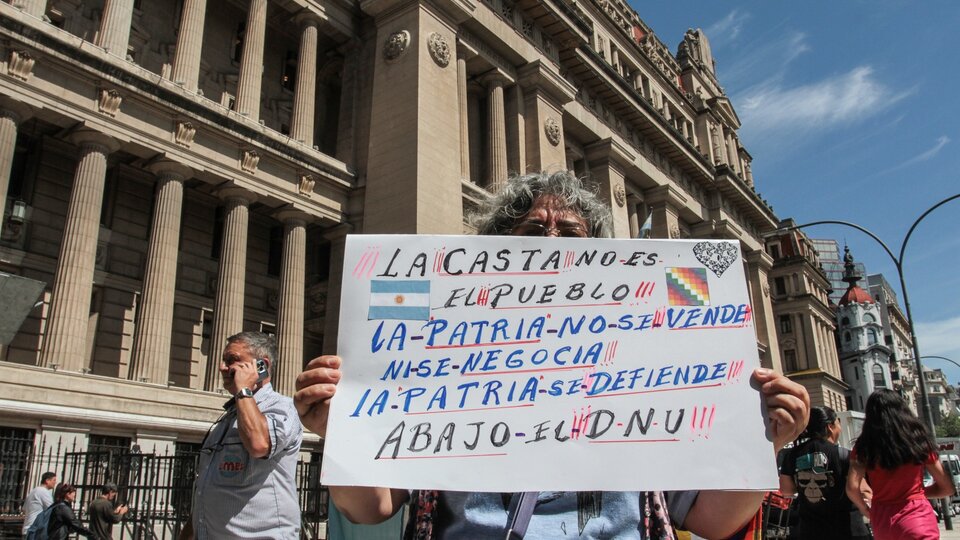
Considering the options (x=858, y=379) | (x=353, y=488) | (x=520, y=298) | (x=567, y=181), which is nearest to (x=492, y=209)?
(x=567, y=181)

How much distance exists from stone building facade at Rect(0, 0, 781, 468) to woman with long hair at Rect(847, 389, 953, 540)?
1532 centimetres

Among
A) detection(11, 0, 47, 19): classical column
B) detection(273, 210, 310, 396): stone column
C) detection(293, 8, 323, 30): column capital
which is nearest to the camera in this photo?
detection(11, 0, 47, 19): classical column

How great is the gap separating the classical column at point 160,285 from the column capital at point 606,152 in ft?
73.7

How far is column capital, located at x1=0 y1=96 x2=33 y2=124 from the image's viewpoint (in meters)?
15.3

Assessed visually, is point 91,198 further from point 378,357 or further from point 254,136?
point 378,357

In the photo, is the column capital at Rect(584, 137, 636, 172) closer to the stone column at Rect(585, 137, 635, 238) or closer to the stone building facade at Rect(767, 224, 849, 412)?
the stone column at Rect(585, 137, 635, 238)

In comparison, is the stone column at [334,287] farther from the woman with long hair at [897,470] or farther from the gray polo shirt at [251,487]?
the woman with long hair at [897,470]

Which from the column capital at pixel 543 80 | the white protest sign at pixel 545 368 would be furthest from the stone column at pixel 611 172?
the white protest sign at pixel 545 368

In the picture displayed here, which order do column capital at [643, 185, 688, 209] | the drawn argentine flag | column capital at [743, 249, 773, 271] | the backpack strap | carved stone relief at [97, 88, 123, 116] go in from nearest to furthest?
the backpack strap < the drawn argentine flag < carved stone relief at [97, 88, 123, 116] < column capital at [643, 185, 688, 209] < column capital at [743, 249, 773, 271]

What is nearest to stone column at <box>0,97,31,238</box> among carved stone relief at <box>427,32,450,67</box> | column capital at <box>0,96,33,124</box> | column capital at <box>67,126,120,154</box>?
column capital at <box>0,96,33,124</box>

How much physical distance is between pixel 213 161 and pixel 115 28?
13.6ft

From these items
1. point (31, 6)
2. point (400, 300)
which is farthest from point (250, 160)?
point (400, 300)

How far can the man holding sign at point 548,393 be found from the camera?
2.33 metres

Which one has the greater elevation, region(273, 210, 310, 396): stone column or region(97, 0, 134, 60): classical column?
region(97, 0, 134, 60): classical column
